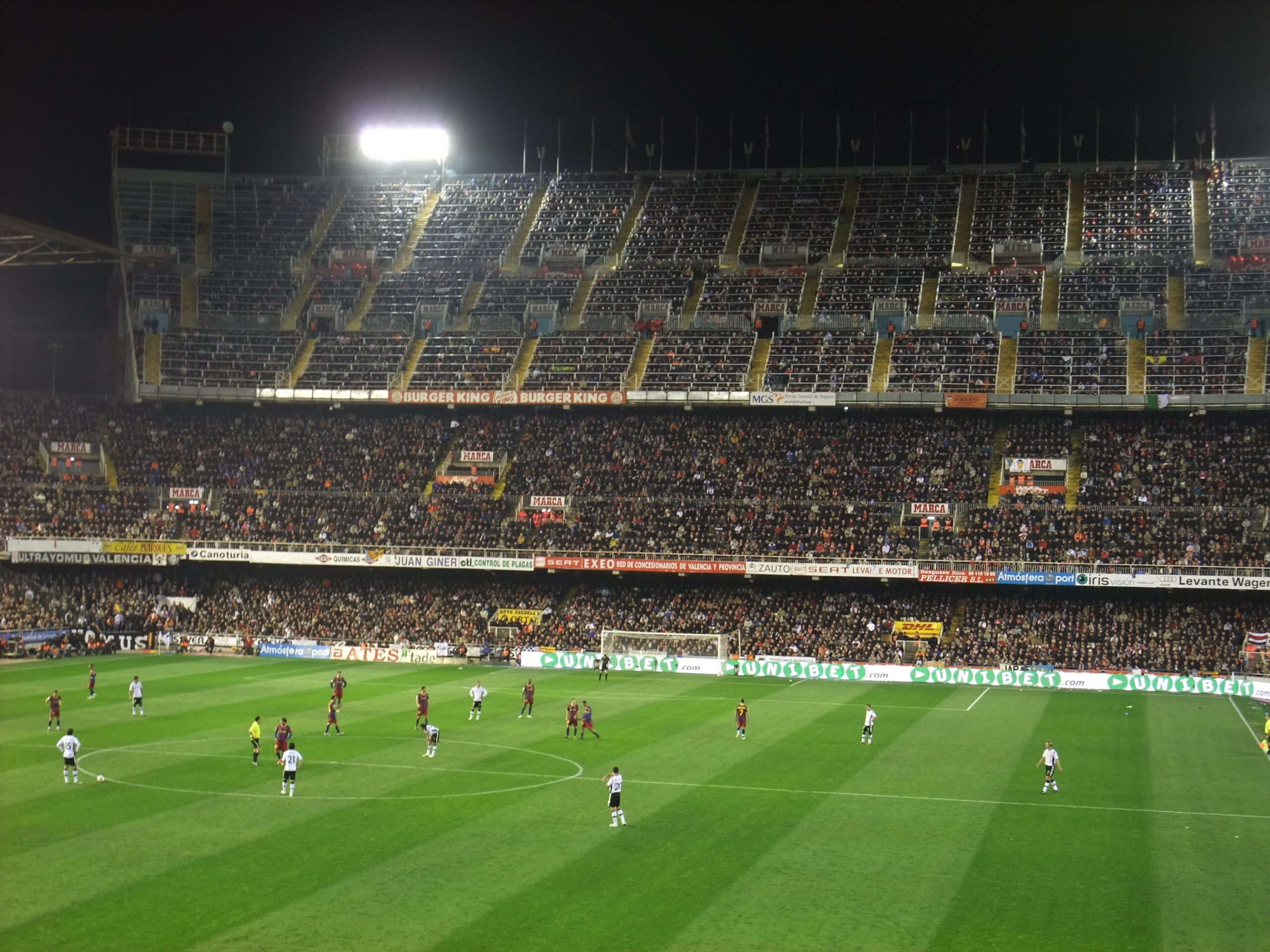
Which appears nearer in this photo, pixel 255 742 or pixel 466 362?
pixel 255 742

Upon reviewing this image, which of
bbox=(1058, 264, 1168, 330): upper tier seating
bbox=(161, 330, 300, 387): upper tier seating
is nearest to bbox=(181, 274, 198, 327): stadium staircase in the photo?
bbox=(161, 330, 300, 387): upper tier seating

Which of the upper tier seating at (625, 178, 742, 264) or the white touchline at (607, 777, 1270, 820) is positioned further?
the upper tier seating at (625, 178, 742, 264)

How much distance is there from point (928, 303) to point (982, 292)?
2.98 meters

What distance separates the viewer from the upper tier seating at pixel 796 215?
7912 cm

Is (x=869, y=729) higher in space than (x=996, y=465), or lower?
lower

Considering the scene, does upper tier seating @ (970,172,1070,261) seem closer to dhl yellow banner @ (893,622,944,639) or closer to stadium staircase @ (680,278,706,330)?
stadium staircase @ (680,278,706,330)

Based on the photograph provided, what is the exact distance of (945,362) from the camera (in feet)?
223

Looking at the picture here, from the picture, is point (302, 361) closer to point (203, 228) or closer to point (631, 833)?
point (203, 228)

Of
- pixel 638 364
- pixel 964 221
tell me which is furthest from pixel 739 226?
pixel 638 364

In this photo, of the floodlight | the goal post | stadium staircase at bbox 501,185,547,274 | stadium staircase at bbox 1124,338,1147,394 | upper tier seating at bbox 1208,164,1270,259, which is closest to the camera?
the goal post

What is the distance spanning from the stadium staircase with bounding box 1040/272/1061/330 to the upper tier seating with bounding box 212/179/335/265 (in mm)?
44973

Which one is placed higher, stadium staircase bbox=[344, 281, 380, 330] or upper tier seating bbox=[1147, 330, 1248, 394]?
stadium staircase bbox=[344, 281, 380, 330]

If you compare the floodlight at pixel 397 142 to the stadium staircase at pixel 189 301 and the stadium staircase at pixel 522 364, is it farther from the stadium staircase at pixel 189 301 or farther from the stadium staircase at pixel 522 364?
the stadium staircase at pixel 522 364

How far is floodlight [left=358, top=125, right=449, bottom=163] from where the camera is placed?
8906 centimetres
